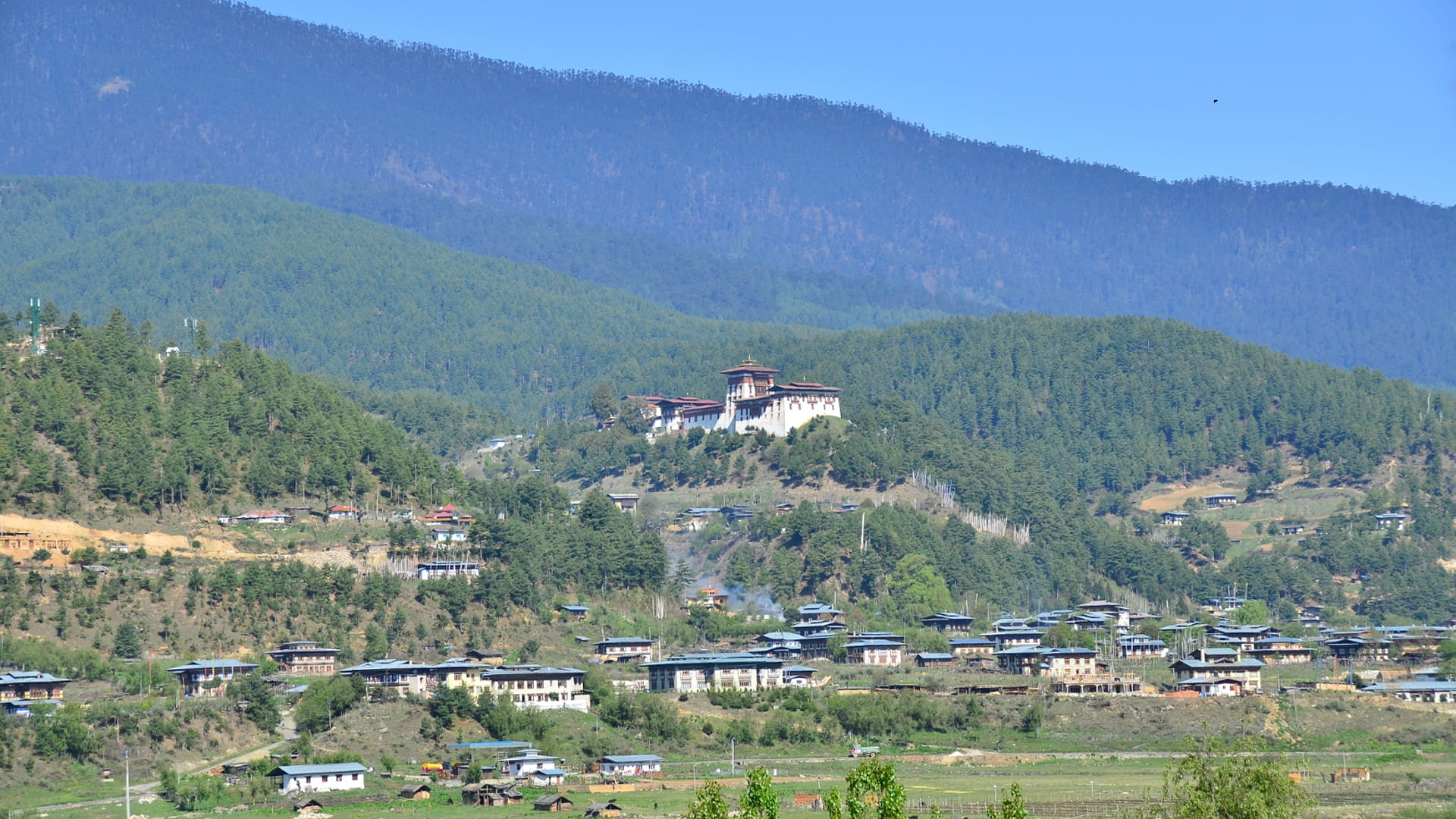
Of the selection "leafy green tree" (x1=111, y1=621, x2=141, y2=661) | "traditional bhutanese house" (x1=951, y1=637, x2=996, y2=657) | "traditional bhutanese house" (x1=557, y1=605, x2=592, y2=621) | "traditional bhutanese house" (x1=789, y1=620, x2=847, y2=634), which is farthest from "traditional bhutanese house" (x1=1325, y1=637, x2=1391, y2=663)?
"leafy green tree" (x1=111, y1=621, x2=141, y2=661)

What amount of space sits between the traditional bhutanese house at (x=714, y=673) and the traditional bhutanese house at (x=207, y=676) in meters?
23.2

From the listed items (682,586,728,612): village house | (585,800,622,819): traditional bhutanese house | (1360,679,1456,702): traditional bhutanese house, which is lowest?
(585,800,622,819): traditional bhutanese house

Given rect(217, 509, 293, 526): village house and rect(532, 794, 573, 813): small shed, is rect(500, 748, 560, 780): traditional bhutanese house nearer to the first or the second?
rect(532, 794, 573, 813): small shed

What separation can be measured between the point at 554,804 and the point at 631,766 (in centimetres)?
1097

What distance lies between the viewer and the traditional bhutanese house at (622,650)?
13038cm

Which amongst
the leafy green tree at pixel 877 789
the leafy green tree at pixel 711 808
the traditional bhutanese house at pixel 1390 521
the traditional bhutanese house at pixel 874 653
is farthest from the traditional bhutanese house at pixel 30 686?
the traditional bhutanese house at pixel 1390 521

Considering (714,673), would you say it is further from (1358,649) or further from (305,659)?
(1358,649)

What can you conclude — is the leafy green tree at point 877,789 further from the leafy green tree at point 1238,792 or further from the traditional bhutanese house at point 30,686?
the traditional bhutanese house at point 30,686

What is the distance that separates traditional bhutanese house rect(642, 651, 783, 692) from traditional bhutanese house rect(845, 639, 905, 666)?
33.2 feet

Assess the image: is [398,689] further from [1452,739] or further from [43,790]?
[1452,739]

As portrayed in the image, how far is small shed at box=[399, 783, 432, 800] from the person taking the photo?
94.6 metres

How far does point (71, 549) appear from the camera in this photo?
122 metres

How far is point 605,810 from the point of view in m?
89.5

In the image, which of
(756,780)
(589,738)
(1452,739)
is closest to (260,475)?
(589,738)
